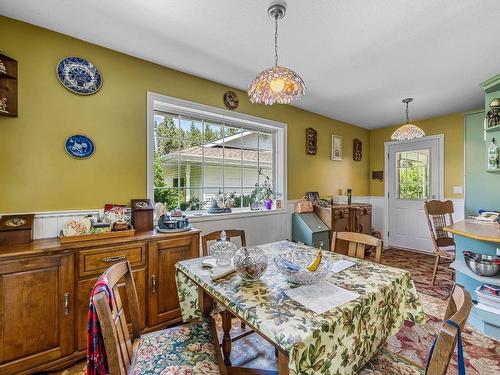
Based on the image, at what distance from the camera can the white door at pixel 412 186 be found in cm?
438

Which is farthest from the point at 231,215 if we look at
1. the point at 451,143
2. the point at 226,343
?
the point at 451,143

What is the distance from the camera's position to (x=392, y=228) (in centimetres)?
495

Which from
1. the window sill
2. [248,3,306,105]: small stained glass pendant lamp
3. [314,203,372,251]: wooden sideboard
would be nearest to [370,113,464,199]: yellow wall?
[314,203,372,251]: wooden sideboard

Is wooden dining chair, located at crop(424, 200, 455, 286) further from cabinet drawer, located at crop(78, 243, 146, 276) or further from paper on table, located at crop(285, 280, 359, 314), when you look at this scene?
cabinet drawer, located at crop(78, 243, 146, 276)

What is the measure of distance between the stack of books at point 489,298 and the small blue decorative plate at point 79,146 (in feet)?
11.8

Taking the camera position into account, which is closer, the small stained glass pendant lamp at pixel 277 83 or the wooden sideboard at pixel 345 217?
the small stained glass pendant lamp at pixel 277 83

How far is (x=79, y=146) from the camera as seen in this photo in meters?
2.05

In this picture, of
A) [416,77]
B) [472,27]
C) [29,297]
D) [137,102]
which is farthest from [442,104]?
Result: [29,297]

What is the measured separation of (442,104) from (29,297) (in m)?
5.21

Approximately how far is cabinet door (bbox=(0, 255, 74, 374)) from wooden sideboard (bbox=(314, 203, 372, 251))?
3110 millimetres

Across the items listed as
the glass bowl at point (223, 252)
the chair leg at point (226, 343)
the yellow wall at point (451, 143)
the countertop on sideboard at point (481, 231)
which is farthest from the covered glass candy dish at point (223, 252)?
the yellow wall at point (451, 143)

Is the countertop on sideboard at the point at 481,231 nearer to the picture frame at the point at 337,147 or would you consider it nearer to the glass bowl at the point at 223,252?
the glass bowl at the point at 223,252

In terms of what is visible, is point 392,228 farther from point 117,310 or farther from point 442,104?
point 117,310

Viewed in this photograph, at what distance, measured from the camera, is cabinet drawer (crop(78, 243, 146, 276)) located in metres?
1.73
